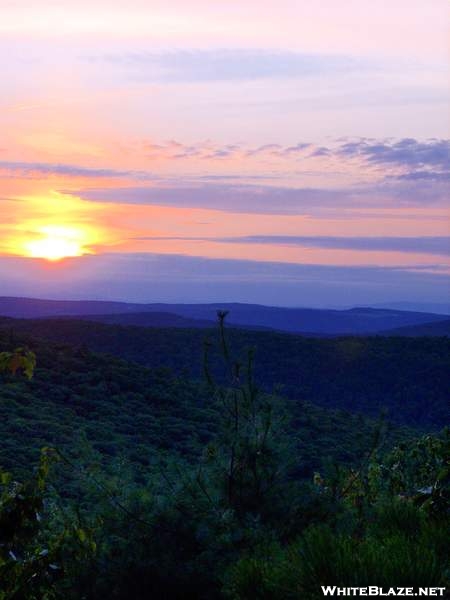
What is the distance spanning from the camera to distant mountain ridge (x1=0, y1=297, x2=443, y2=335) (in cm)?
11888

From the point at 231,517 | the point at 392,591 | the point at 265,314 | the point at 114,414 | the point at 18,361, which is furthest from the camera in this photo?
the point at 265,314

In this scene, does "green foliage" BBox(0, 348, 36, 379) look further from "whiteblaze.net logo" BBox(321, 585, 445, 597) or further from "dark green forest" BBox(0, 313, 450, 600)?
"whiteblaze.net logo" BBox(321, 585, 445, 597)

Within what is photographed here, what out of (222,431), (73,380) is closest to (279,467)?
(222,431)

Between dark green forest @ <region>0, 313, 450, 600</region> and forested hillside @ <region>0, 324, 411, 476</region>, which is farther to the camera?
forested hillside @ <region>0, 324, 411, 476</region>

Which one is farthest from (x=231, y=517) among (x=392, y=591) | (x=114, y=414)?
(x=114, y=414)

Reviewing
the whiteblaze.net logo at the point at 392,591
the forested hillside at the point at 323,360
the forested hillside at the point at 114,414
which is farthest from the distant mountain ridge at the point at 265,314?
the whiteblaze.net logo at the point at 392,591

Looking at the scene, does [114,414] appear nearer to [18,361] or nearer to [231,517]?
[231,517]

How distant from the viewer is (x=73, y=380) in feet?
129

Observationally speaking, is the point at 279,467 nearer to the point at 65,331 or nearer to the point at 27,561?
the point at 27,561

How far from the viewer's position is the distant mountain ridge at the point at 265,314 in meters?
119

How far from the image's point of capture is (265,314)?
13812cm

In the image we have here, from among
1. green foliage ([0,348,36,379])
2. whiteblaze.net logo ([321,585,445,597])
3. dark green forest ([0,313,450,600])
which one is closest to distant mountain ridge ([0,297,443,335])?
dark green forest ([0,313,450,600])

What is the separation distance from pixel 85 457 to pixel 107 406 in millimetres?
30346

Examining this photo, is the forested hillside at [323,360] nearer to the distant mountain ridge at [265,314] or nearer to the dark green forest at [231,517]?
the dark green forest at [231,517]
